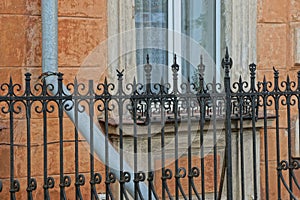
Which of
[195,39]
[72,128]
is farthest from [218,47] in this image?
[72,128]

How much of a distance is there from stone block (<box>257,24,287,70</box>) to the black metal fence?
1.38ft

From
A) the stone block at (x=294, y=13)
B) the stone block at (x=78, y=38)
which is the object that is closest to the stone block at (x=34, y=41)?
the stone block at (x=78, y=38)

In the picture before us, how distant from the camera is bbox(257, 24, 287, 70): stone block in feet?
18.8

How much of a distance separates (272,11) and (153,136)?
164cm

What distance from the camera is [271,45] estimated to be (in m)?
5.77

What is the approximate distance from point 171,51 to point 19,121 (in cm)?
152

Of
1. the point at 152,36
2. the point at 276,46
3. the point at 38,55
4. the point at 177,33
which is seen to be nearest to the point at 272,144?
the point at 276,46

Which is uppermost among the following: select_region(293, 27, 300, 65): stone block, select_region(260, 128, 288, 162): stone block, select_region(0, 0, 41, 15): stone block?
select_region(0, 0, 41, 15): stone block

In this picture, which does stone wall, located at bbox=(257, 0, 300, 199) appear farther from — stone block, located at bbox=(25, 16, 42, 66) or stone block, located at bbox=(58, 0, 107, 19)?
stone block, located at bbox=(25, 16, 42, 66)

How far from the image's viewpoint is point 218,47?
5797mm

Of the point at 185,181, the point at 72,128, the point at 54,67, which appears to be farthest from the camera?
the point at 185,181

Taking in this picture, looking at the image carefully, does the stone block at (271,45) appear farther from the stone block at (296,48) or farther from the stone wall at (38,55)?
the stone wall at (38,55)

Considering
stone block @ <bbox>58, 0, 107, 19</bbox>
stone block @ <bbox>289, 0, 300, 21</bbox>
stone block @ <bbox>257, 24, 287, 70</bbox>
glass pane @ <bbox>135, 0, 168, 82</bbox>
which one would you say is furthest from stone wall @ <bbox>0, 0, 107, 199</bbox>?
stone block @ <bbox>289, 0, 300, 21</bbox>

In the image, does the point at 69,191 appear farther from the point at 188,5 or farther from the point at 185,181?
the point at 188,5
